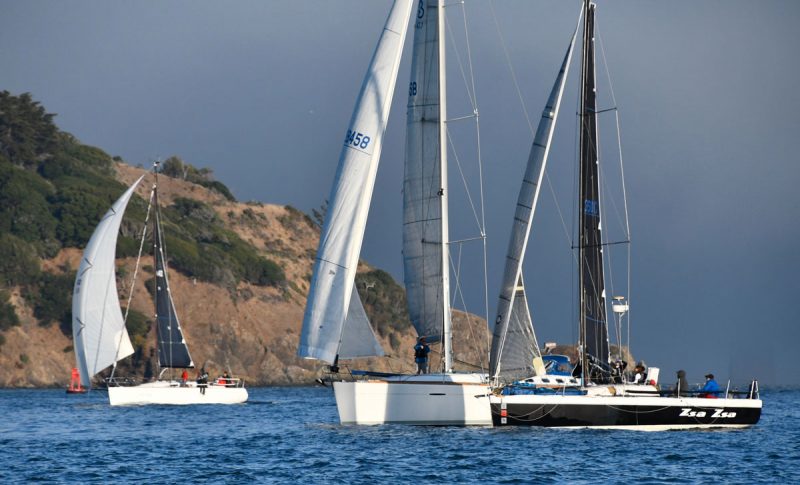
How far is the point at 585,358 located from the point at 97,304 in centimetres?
3053

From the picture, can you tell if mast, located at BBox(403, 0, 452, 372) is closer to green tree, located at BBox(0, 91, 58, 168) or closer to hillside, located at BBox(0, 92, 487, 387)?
hillside, located at BBox(0, 92, 487, 387)

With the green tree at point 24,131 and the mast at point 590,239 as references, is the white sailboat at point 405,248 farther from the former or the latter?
the green tree at point 24,131

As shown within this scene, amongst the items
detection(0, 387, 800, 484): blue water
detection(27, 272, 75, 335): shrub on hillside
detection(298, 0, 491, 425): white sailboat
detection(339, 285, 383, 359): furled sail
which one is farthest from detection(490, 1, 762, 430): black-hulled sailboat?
detection(27, 272, 75, 335): shrub on hillside

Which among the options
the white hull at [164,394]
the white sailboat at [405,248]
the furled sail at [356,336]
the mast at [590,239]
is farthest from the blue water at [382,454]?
the white hull at [164,394]

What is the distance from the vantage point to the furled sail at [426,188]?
120ft

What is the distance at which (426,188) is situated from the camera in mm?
36844

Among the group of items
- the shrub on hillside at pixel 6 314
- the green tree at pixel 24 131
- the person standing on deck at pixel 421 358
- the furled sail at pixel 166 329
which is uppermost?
the green tree at pixel 24 131

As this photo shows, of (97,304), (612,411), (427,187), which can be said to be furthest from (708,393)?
(97,304)

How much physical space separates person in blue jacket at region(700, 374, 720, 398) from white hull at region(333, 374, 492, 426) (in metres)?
6.92

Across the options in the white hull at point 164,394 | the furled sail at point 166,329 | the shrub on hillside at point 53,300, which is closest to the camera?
the white hull at point 164,394

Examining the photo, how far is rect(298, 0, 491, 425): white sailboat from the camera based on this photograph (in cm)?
3512

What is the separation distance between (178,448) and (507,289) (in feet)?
36.8

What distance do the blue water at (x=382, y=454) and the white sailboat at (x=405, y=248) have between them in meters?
0.99

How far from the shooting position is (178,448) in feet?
115
